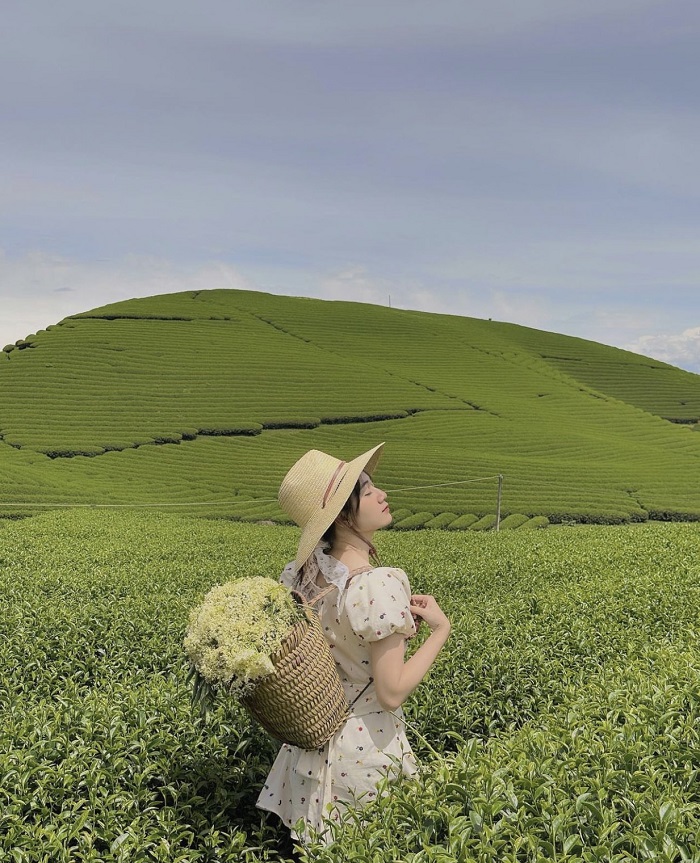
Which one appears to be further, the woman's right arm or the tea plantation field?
the woman's right arm

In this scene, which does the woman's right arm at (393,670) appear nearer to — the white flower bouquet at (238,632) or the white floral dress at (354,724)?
the white floral dress at (354,724)

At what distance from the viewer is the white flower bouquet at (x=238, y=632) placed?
10.0ft

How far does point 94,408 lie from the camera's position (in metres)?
42.5

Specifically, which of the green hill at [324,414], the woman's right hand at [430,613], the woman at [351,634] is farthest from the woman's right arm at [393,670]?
the green hill at [324,414]

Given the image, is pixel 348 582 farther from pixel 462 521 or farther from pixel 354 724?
pixel 462 521

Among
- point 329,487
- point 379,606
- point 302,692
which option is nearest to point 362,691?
point 302,692

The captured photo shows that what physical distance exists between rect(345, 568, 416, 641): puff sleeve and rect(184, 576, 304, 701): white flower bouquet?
0.25 m

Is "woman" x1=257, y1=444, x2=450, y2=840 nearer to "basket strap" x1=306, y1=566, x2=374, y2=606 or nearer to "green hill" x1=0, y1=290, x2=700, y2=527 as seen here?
"basket strap" x1=306, y1=566, x2=374, y2=606

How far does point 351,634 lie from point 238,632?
57 cm

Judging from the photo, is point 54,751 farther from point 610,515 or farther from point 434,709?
point 610,515

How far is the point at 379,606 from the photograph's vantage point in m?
3.18

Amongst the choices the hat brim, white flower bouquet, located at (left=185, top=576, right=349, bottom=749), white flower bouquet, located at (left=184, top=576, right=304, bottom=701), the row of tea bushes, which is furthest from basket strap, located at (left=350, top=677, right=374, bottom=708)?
the row of tea bushes

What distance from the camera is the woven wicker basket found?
124 inches

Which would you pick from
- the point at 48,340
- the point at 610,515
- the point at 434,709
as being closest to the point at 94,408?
the point at 48,340
